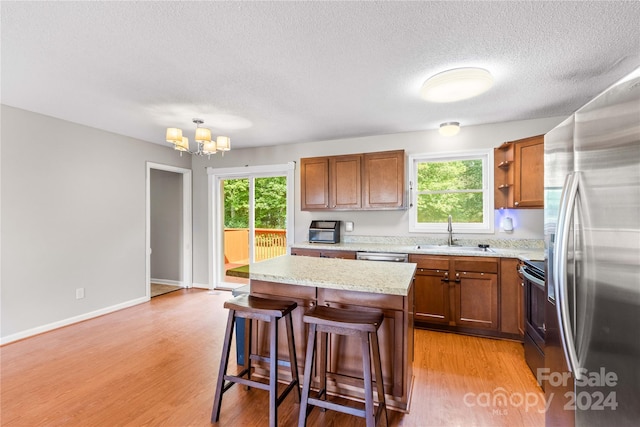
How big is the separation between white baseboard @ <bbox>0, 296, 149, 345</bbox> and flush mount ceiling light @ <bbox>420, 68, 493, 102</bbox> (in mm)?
4689

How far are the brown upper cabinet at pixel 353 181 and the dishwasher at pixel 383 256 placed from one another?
70cm

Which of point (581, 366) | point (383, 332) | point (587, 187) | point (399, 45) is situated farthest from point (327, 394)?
point (399, 45)

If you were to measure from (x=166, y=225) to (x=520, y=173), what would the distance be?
222 inches

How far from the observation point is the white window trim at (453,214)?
368 centimetres

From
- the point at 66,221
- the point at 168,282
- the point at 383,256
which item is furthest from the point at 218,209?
the point at 383,256

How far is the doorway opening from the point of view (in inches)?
205

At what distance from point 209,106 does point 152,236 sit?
365cm

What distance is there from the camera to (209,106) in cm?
301

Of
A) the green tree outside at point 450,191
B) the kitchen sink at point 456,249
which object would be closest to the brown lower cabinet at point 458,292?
the kitchen sink at point 456,249

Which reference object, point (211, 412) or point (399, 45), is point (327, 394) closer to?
point (211, 412)

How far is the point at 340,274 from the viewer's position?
203cm

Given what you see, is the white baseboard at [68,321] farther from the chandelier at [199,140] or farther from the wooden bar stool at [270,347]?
the wooden bar stool at [270,347]

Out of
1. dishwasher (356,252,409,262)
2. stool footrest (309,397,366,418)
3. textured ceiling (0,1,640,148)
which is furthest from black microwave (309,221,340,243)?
stool footrest (309,397,366,418)

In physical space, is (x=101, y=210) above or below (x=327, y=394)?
above
